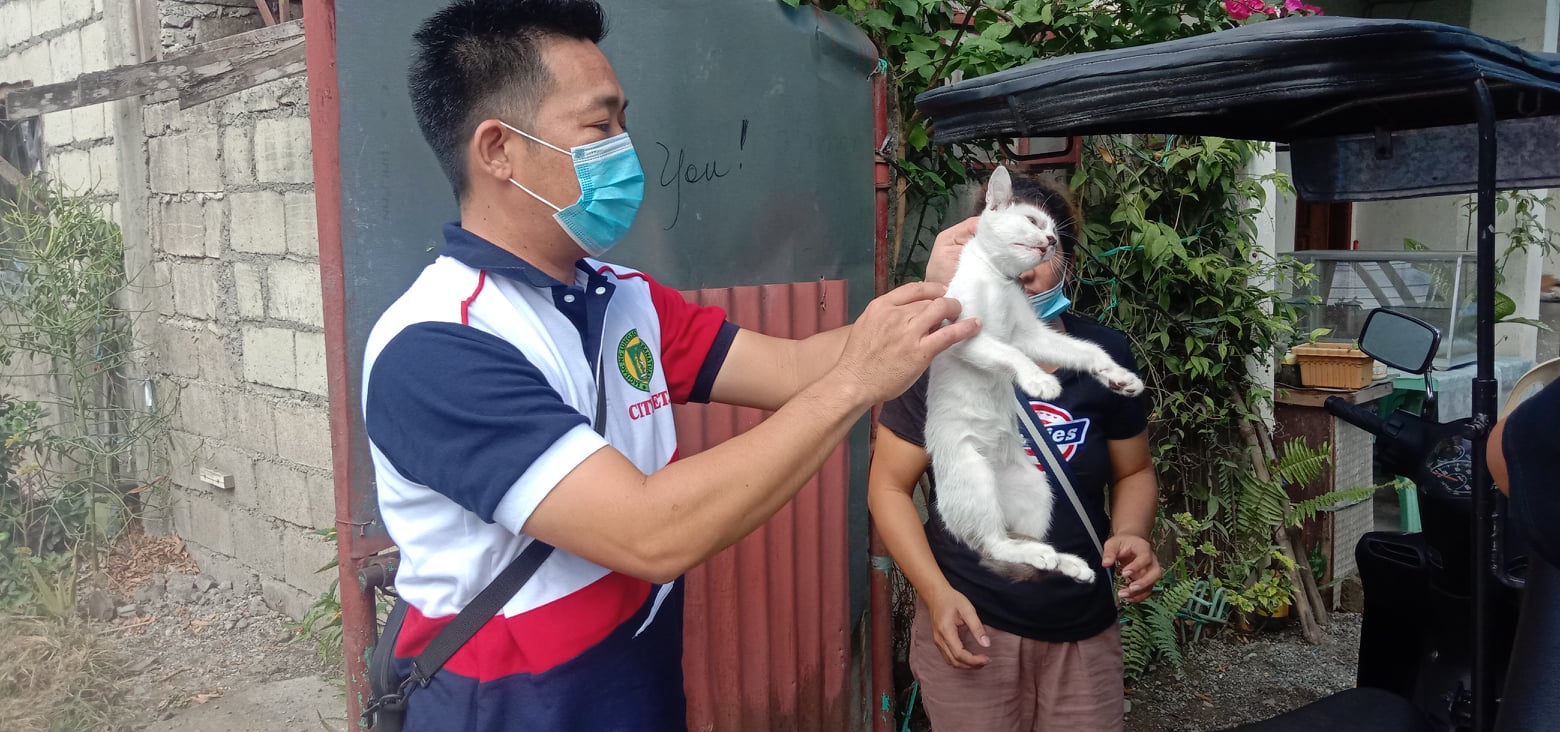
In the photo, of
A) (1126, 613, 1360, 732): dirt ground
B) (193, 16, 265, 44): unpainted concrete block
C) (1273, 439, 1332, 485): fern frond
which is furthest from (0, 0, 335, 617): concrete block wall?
(1273, 439, 1332, 485): fern frond

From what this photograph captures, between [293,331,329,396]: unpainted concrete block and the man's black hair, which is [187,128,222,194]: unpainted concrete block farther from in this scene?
the man's black hair

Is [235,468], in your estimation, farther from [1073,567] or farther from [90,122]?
[1073,567]

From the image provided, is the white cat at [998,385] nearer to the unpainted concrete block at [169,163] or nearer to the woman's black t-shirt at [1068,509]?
the woman's black t-shirt at [1068,509]

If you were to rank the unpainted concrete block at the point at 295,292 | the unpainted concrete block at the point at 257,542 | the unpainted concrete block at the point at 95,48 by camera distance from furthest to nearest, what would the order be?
the unpainted concrete block at the point at 95,48
the unpainted concrete block at the point at 257,542
the unpainted concrete block at the point at 295,292

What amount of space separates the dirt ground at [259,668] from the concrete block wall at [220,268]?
0.17 meters

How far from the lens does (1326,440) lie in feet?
18.3

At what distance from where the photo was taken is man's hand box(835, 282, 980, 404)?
1713 millimetres

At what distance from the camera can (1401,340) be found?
8.02 ft

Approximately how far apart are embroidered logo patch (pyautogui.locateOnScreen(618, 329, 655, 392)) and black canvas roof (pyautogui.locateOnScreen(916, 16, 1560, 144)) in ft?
2.75

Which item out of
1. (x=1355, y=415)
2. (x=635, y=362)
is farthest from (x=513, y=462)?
(x=1355, y=415)

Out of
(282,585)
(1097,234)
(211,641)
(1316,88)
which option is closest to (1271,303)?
(1097,234)

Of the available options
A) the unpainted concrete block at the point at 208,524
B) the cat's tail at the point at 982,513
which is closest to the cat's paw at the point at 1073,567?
the cat's tail at the point at 982,513

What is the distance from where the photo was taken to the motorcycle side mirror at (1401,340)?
2.37 meters

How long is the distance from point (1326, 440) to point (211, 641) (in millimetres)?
5878
